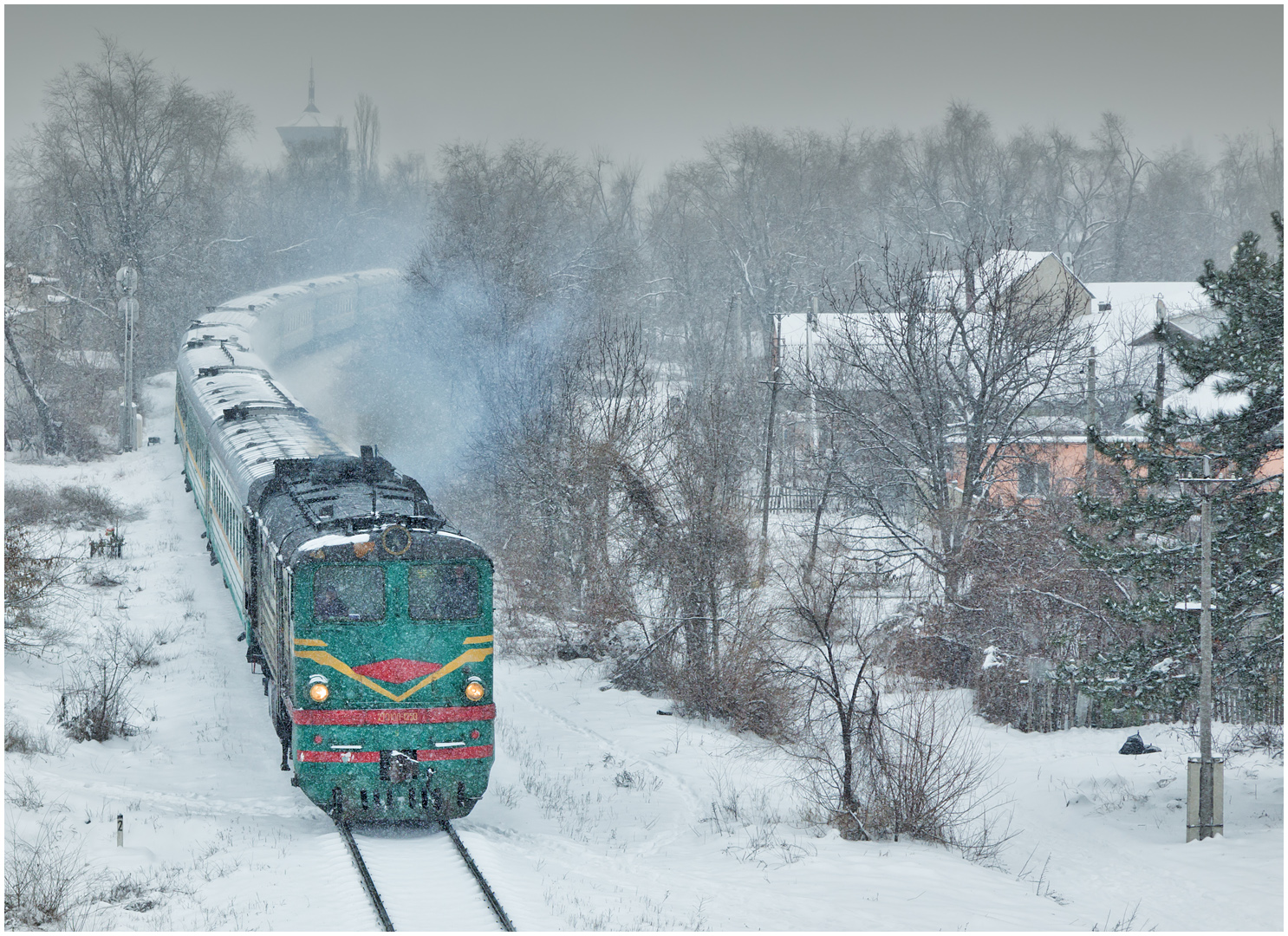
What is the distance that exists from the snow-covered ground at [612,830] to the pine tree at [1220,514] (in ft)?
6.45

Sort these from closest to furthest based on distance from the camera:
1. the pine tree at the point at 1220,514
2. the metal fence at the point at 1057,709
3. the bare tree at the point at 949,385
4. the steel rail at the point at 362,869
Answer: the steel rail at the point at 362,869, the pine tree at the point at 1220,514, the metal fence at the point at 1057,709, the bare tree at the point at 949,385

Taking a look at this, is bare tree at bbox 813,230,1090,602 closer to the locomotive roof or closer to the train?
the locomotive roof

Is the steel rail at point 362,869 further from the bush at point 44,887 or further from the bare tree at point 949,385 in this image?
the bare tree at point 949,385

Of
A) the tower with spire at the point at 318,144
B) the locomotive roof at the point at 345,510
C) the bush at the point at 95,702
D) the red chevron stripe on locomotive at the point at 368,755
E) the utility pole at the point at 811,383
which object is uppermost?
the tower with spire at the point at 318,144

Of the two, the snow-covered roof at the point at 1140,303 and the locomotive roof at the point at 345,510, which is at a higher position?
the snow-covered roof at the point at 1140,303

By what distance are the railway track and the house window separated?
59.9 feet

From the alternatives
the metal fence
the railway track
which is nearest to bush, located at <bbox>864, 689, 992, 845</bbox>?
the railway track

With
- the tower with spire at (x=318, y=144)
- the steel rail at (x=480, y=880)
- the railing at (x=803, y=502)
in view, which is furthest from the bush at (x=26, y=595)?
the tower with spire at (x=318, y=144)

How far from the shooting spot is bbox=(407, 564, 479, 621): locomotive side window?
1182 centimetres

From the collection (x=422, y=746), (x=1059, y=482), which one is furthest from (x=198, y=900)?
(x=1059, y=482)

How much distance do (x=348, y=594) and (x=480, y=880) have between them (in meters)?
2.92

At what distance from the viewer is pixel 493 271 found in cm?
4269

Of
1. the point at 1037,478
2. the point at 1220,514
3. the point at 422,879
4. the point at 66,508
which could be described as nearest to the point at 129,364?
the point at 66,508

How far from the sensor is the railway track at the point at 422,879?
975cm
